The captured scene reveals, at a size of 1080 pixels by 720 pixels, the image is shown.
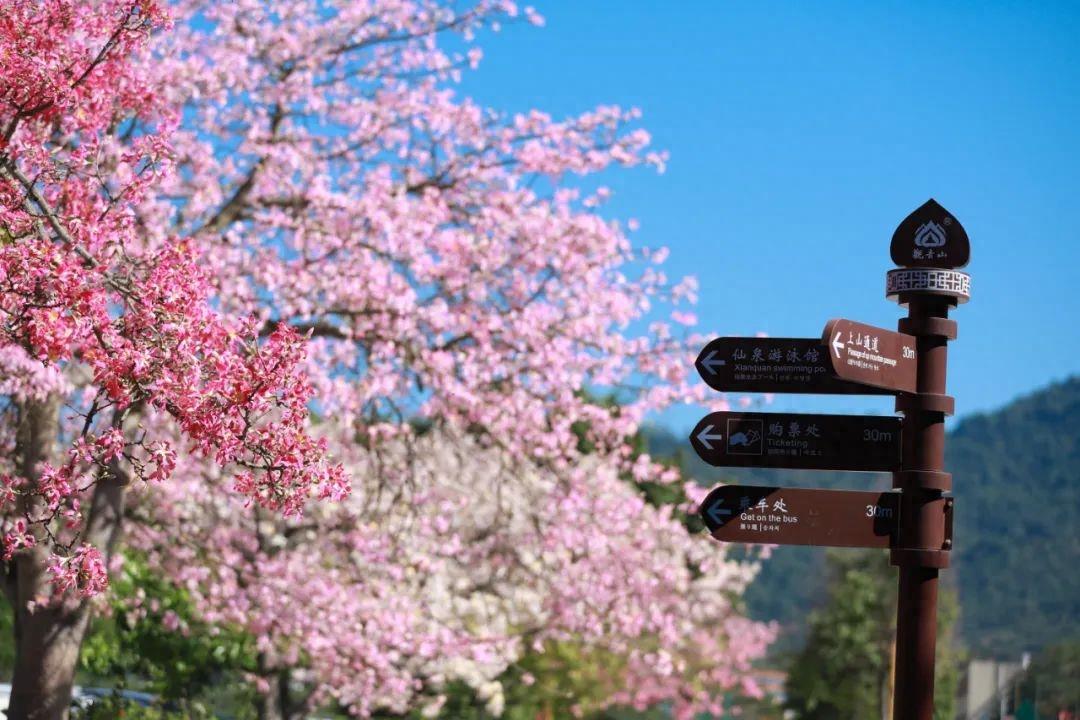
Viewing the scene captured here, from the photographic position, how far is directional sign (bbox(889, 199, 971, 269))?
6.78m

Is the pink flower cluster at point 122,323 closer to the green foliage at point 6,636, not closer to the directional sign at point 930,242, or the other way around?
the directional sign at point 930,242

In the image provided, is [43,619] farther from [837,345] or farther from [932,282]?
[932,282]

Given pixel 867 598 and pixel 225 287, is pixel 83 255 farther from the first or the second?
pixel 867 598

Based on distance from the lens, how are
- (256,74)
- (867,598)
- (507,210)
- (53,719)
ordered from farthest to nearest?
1. (867,598)
2. (507,210)
3. (256,74)
4. (53,719)

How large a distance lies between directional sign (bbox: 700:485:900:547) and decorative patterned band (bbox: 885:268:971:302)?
96 cm

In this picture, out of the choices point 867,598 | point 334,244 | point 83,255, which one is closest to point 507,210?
point 334,244

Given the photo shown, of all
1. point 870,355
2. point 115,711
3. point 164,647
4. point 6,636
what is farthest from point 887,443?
point 6,636

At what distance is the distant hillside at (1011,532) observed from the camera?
12612 centimetres

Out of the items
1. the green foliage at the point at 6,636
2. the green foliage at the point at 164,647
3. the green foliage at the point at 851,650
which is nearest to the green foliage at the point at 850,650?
the green foliage at the point at 851,650

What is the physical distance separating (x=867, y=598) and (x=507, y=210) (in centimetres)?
4944

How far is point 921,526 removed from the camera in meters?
6.60

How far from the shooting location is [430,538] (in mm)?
16906

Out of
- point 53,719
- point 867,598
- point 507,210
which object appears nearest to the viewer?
point 53,719

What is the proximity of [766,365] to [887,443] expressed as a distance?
0.67 meters
